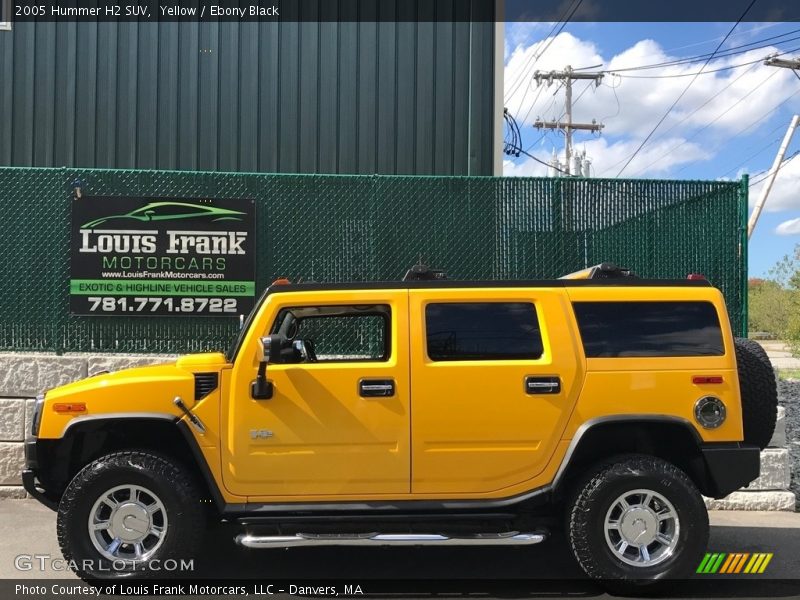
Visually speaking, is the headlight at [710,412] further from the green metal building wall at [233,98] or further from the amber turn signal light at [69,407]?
the green metal building wall at [233,98]

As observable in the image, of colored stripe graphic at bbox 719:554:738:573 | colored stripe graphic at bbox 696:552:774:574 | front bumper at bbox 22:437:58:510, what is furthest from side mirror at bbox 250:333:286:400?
colored stripe graphic at bbox 719:554:738:573

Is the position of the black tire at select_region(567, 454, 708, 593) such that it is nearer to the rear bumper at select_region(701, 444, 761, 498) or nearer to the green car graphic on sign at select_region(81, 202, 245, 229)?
the rear bumper at select_region(701, 444, 761, 498)

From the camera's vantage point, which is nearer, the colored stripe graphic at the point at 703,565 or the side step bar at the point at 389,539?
the side step bar at the point at 389,539

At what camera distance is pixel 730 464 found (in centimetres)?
463

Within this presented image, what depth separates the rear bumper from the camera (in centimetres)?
463

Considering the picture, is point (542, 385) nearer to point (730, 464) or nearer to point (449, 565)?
point (730, 464)

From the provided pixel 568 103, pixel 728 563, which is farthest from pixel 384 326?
pixel 568 103

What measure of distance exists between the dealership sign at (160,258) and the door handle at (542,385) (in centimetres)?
388

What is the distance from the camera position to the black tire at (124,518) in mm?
4594

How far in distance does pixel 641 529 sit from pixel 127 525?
3.26 metres

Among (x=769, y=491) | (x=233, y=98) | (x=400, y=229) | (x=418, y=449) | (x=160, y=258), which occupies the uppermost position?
(x=233, y=98)

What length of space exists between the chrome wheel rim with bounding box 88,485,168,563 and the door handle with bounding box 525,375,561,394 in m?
2.44

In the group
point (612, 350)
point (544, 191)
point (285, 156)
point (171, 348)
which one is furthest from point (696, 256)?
point (171, 348)

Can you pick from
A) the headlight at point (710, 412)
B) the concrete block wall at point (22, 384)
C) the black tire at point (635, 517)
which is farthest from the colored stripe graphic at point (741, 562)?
the concrete block wall at point (22, 384)
